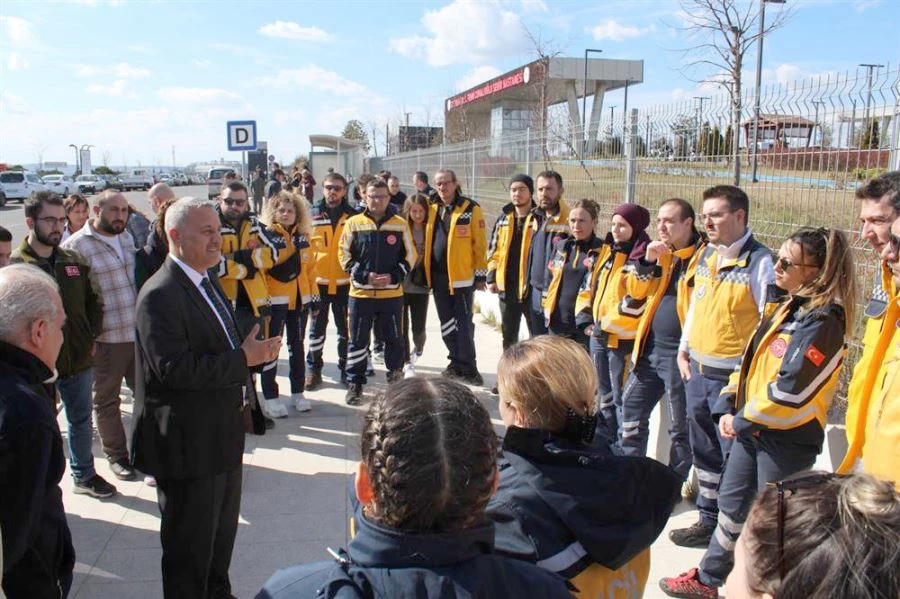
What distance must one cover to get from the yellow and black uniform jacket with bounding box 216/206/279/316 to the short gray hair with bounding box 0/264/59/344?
9.34 feet

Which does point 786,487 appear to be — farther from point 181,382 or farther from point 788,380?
point 181,382

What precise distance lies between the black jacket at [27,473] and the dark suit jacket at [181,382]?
429 millimetres

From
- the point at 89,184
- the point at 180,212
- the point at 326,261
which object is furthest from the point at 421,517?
the point at 89,184

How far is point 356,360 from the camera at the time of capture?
249 inches

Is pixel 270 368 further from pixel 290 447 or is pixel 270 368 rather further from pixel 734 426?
pixel 734 426

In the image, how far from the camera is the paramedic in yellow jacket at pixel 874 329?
Result: 2.68m

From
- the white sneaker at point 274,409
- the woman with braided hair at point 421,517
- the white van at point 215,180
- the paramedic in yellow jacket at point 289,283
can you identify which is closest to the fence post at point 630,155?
the paramedic in yellow jacket at point 289,283

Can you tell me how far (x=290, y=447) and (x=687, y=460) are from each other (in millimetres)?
2985

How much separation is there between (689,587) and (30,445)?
9.61 feet

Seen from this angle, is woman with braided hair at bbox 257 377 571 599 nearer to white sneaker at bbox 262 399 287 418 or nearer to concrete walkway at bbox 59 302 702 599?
concrete walkway at bbox 59 302 702 599

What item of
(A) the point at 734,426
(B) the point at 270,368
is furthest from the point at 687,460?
(B) the point at 270,368

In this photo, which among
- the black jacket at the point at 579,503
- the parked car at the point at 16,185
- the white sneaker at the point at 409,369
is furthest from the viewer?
the parked car at the point at 16,185

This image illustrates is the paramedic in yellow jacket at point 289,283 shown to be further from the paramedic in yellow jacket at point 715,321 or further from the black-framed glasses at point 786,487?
the black-framed glasses at point 786,487

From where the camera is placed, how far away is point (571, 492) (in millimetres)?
1739
